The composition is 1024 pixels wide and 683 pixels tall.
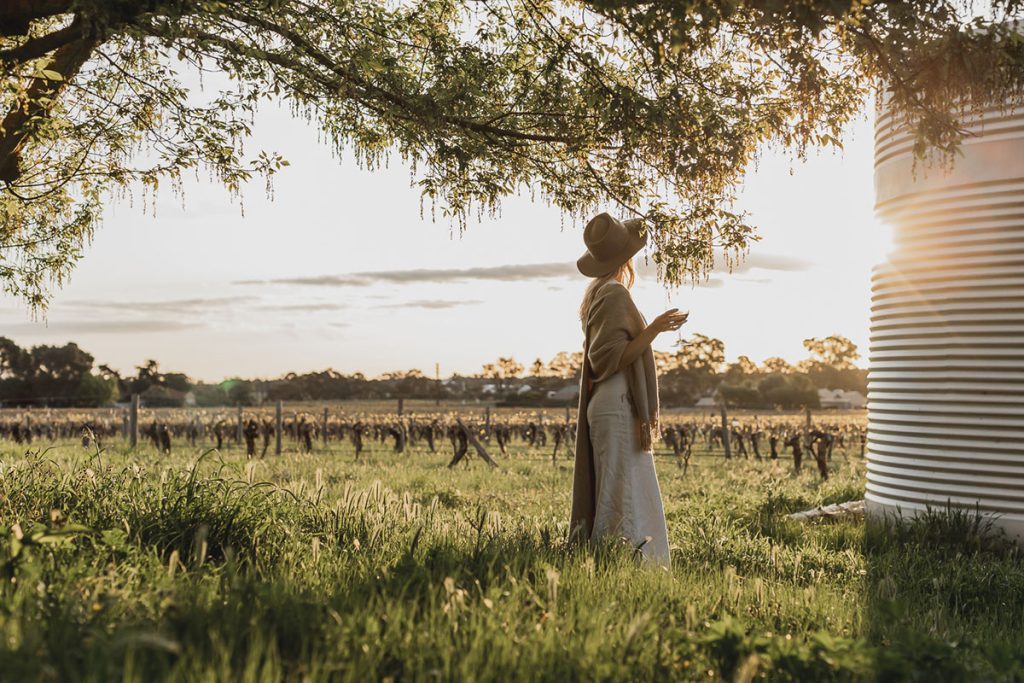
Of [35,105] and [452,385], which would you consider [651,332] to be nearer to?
[35,105]

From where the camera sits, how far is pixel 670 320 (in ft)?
17.9

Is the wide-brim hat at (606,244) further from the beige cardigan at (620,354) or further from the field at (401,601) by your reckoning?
the field at (401,601)

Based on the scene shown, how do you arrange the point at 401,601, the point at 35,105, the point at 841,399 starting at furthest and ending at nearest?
the point at 841,399 → the point at 35,105 → the point at 401,601

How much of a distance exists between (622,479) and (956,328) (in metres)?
4.83

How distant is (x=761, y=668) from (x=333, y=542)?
8.52 ft

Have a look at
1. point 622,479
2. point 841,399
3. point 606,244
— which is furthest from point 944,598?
point 841,399

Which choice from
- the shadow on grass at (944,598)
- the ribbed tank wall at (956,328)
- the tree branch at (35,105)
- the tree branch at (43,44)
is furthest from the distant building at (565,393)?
the tree branch at (43,44)

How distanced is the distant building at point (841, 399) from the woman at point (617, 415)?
9812 centimetres

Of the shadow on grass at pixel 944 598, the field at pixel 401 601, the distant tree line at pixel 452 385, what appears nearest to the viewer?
the field at pixel 401 601

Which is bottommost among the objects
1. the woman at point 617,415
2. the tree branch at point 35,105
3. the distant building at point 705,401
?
the distant building at point 705,401

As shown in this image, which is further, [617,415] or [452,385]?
[452,385]

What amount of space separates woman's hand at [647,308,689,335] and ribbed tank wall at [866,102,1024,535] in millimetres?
4607

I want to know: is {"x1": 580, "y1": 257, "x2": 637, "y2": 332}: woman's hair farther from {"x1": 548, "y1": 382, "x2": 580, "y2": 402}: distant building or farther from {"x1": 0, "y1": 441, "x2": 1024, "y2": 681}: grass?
{"x1": 548, "y1": 382, "x2": 580, "y2": 402}: distant building

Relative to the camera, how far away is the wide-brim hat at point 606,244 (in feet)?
19.4
